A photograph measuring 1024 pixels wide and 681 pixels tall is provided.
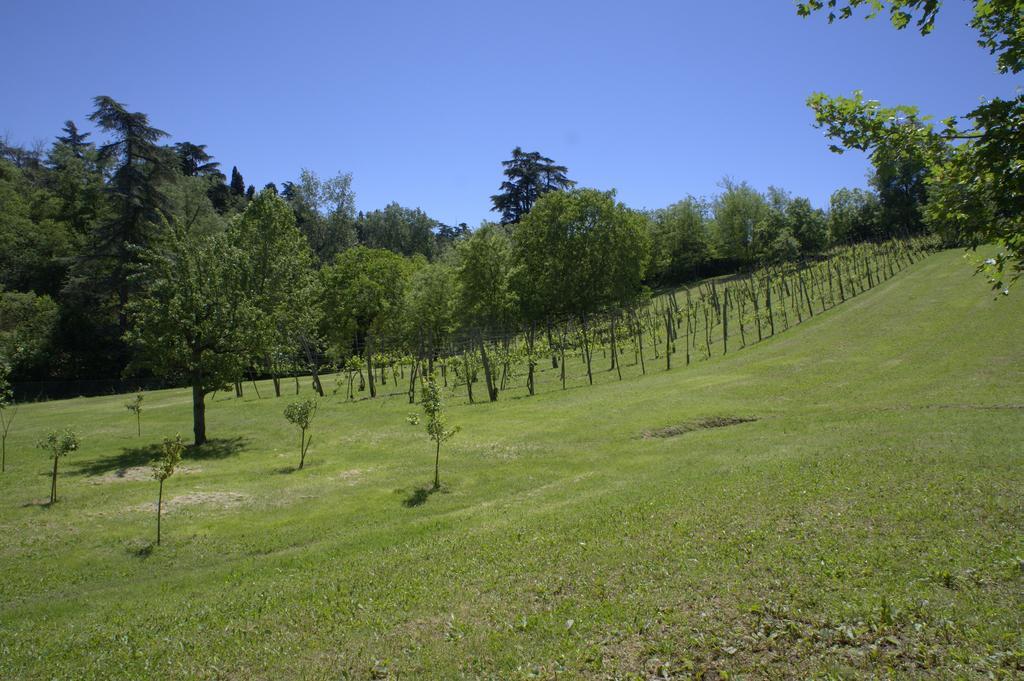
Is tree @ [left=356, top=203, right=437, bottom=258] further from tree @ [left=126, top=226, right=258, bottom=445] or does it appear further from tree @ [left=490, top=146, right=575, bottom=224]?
tree @ [left=126, top=226, right=258, bottom=445]

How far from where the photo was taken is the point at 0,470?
20.7 metres

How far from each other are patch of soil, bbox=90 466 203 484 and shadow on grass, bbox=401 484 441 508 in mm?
9336

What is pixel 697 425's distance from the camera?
2405 centimetres

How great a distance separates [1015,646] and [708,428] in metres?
17.3

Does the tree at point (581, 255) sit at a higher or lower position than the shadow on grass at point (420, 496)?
higher

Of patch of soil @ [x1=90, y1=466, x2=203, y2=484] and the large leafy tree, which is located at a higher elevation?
the large leafy tree

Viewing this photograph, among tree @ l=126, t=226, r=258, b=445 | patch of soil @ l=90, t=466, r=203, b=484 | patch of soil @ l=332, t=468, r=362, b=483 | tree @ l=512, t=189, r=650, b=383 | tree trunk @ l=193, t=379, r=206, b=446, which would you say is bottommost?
patch of soil @ l=332, t=468, r=362, b=483

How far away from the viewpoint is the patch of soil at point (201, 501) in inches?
680

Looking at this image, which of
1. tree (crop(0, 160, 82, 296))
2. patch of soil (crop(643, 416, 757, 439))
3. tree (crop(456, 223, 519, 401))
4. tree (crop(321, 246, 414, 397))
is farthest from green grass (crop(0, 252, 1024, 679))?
tree (crop(0, 160, 82, 296))

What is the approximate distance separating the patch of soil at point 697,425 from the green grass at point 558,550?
0.42 metres

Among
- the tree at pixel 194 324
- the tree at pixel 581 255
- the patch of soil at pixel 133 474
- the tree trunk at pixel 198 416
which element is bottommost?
the patch of soil at pixel 133 474

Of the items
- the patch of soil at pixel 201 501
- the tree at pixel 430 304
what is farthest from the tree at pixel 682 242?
the patch of soil at pixel 201 501

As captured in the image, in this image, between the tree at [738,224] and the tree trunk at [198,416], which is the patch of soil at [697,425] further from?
the tree at [738,224]

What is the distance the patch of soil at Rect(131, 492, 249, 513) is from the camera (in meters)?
17.3
